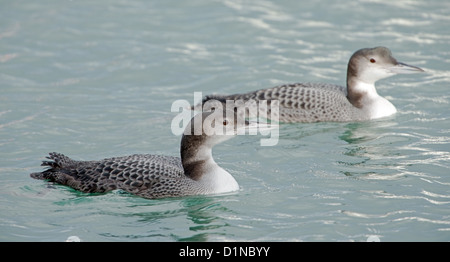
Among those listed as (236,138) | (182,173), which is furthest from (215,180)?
(236,138)

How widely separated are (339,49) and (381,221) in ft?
17.7

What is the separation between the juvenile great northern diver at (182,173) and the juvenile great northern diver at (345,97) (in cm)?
228

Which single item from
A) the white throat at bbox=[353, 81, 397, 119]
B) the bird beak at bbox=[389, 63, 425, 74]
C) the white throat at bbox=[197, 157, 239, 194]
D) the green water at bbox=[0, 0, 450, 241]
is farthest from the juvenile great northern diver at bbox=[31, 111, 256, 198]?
the bird beak at bbox=[389, 63, 425, 74]

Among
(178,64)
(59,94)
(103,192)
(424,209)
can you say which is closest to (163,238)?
(103,192)

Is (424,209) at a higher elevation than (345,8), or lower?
lower

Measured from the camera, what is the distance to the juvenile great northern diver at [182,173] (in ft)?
24.0

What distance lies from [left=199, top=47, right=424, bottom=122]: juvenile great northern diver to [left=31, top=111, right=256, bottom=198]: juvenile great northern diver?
2282 mm

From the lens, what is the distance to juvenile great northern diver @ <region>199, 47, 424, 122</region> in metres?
9.67

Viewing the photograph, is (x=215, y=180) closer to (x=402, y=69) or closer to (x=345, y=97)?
(x=345, y=97)

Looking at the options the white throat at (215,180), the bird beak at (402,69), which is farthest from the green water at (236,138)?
the bird beak at (402,69)

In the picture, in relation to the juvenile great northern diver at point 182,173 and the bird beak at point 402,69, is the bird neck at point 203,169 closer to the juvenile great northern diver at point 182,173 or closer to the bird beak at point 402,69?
the juvenile great northern diver at point 182,173

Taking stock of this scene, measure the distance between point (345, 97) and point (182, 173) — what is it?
318cm
